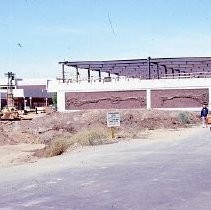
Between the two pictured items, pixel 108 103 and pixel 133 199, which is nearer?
pixel 133 199

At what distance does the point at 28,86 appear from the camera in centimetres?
11931

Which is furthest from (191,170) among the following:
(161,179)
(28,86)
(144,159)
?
(28,86)

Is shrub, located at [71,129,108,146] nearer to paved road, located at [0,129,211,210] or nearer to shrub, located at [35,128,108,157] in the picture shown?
shrub, located at [35,128,108,157]

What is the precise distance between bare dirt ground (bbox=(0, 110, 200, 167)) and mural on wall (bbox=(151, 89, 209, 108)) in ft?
19.0

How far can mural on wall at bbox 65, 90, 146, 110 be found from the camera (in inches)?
2286

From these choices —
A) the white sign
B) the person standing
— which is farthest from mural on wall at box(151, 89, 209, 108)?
the white sign

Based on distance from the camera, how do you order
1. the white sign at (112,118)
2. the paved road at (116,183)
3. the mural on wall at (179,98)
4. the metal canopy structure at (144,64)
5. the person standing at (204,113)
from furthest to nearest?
the metal canopy structure at (144,64) < the mural on wall at (179,98) < the person standing at (204,113) < the white sign at (112,118) < the paved road at (116,183)

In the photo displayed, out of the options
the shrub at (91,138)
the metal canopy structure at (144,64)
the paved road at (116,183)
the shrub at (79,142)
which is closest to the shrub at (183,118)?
the metal canopy structure at (144,64)

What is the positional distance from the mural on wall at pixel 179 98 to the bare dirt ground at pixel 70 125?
5.81m

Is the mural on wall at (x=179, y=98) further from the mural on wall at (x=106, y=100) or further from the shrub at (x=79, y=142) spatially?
the shrub at (x=79, y=142)

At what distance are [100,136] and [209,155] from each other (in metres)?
9.18

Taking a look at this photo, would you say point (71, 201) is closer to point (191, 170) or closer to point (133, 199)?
point (133, 199)

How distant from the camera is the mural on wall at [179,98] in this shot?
5441 cm

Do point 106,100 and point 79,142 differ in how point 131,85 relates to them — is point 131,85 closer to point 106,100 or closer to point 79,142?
point 106,100
